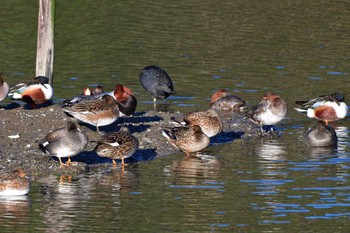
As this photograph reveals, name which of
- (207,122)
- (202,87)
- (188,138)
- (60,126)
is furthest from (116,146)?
(202,87)

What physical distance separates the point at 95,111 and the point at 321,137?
4.88 meters

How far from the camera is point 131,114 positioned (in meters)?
23.0

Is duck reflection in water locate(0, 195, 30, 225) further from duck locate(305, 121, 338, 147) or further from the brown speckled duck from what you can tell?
duck locate(305, 121, 338, 147)

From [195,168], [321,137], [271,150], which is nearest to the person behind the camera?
[195,168]

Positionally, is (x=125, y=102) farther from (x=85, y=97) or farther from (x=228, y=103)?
(x=228, y=103)

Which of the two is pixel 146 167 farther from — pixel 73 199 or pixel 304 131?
pixel 304 131

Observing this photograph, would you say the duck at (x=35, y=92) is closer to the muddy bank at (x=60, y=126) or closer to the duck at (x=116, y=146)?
the muddy bank at (x=60, y=126)

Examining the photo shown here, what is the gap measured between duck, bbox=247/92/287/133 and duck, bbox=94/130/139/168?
4.48 metres

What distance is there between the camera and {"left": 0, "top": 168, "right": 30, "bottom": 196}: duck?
1652 centimetres

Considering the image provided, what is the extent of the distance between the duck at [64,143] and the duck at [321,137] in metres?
5.39

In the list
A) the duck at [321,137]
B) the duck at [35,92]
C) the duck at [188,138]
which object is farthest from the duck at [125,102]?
the duck at [321,137]

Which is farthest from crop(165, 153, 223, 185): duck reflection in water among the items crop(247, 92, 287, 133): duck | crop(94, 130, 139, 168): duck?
crop(247, 92, 287, 133): duck

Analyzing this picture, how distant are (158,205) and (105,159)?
13.0 feet

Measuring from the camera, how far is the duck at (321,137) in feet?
70.6
